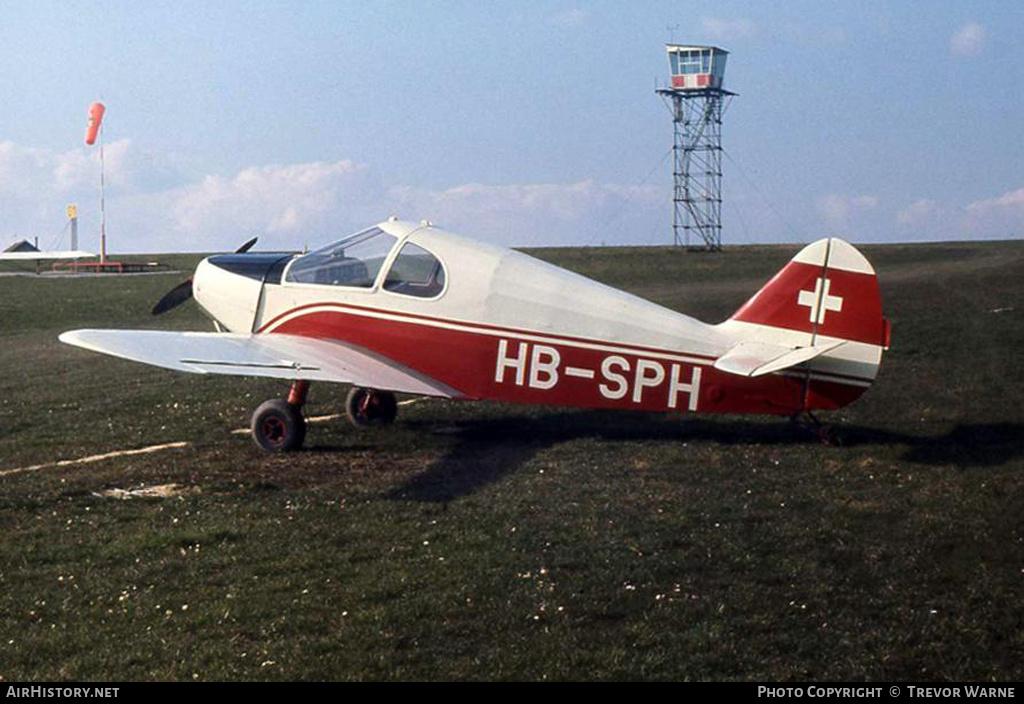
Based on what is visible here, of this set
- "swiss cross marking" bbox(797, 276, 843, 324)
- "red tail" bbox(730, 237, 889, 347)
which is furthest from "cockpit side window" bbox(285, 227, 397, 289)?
"swiss cross marking" bbox(797, 276, 843, 324)

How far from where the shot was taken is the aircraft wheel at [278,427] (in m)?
11.9

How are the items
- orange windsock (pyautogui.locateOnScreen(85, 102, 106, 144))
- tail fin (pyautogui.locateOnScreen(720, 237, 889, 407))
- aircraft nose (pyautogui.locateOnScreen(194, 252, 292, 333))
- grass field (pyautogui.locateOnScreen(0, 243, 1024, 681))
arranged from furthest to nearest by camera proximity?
orange windsock (pyautogui.locateOnScreen(85, 102, 106, 144)), aircraft nose (pyautogui.locateOnScreen(194, 252, 292, 333)), tail fin (pyautogui.locateOnScreen(720, 237, 889, 407)), grass field (pyautogui.locateOnScreen(0, 243, 1024, 681))

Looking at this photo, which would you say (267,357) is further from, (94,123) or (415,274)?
(94,123)

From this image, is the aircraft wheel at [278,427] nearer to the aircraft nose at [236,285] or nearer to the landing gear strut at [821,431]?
the aircraft nose at [236,285]

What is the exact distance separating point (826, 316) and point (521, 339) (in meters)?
3.05

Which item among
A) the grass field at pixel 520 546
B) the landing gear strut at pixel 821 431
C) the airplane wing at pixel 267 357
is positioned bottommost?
the grass field at pixel 520 546

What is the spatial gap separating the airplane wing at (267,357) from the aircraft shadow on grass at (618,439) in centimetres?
94

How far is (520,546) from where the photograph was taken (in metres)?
8.31

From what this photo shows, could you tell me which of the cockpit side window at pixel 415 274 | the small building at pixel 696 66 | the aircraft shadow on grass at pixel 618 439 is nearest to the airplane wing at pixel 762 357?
the aircraft shadow on grass at pixel 618 439

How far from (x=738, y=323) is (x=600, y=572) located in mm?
4676

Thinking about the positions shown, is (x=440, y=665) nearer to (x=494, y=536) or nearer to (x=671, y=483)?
(x=494, y=536)

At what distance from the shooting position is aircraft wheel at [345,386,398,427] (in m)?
13.6

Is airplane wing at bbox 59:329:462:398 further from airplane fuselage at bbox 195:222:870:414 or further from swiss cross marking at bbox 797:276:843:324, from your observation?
swiss cross marking at bbox 797:276:843:324

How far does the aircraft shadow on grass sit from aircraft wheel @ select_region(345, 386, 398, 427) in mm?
397
